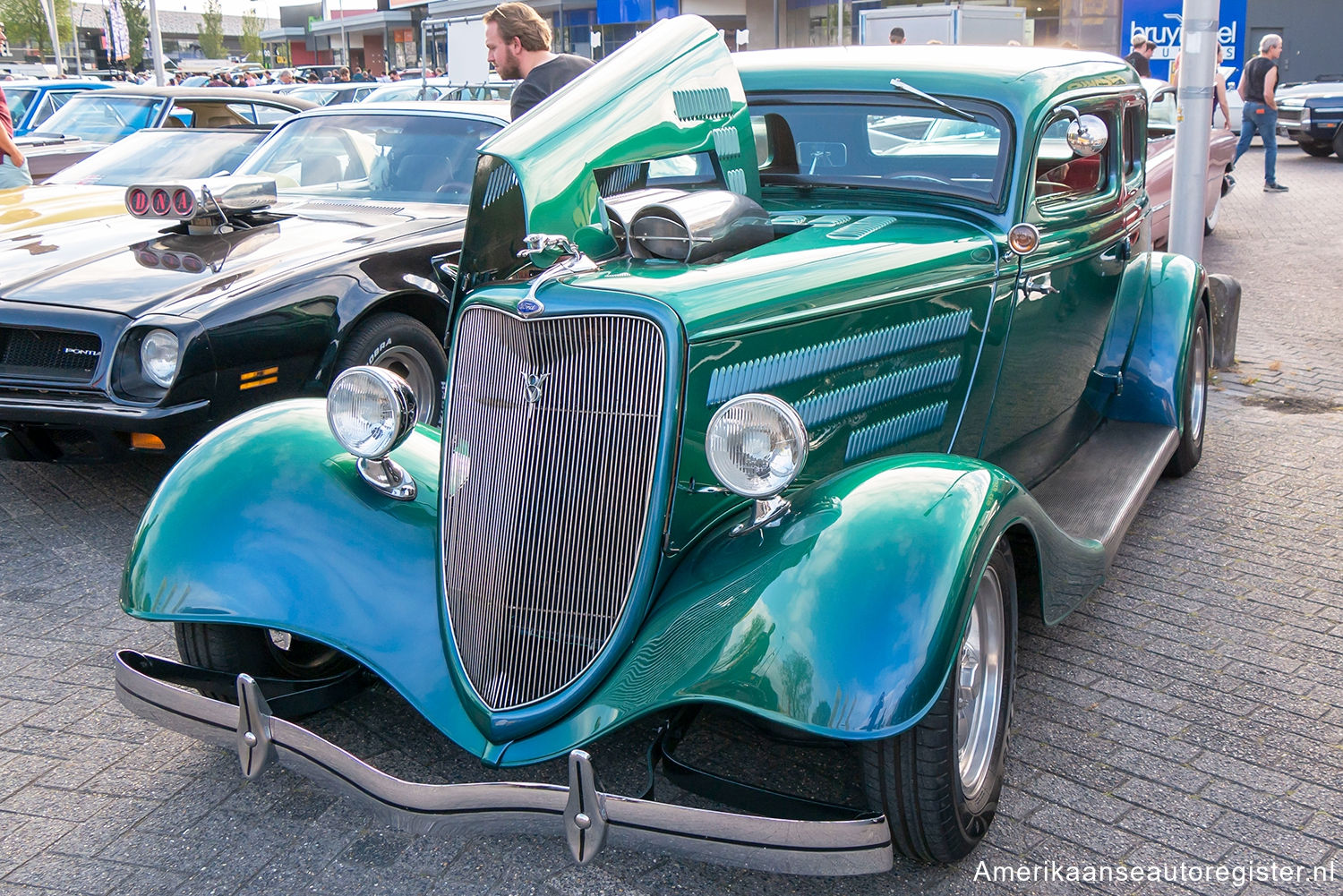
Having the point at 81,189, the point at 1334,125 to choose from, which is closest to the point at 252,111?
the point at 81,189

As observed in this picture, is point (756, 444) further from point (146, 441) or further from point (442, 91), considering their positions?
point (442, 91)

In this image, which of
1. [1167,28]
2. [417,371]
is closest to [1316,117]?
[1167,28]

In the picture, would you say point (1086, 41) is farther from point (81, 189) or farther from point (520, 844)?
point (520, 844)

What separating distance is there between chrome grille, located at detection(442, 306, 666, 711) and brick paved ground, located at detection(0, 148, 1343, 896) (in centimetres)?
41

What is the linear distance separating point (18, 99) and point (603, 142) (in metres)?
12.6

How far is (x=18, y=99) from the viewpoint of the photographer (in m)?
12.9

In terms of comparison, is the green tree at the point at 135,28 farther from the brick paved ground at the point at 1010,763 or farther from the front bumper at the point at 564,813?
the front bumper at the point at 564,813

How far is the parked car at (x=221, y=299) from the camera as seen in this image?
4.20m

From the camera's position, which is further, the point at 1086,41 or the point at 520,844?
the point at 1086,41

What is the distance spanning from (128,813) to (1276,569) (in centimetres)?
373

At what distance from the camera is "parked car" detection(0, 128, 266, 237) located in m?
6.12

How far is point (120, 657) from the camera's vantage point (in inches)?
103

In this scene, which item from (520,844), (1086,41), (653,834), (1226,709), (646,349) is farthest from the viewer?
(1086,41)

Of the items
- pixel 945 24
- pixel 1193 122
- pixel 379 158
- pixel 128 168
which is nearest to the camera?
pixel 379 158
